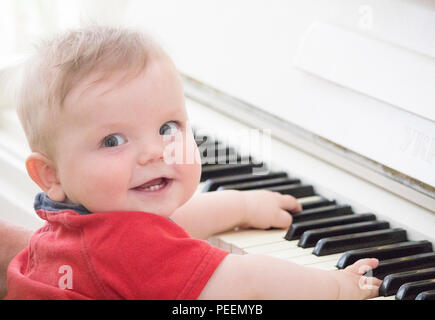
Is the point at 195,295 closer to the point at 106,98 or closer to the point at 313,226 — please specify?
the point at 106,98

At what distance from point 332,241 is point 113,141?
17.9 inches

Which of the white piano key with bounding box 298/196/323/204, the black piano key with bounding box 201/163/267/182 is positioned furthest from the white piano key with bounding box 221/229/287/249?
the black piano key with bounding box 201/163/267/182

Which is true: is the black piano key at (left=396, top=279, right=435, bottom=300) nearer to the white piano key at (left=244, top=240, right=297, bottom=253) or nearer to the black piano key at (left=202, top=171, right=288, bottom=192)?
the white piano key at (left=244, top=240, right=297, bottom=253)

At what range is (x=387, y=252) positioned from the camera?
4.37 ft

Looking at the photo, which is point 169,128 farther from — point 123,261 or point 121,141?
point 123,261

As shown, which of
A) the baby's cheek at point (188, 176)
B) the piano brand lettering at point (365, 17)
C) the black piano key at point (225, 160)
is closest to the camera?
the baby's cheek at point (188, 176)

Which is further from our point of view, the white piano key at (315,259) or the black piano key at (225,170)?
the black piano key at (225,170)

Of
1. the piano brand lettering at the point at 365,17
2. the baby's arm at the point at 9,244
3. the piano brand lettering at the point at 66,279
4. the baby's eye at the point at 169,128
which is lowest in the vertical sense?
the baby's arm at the point at 9,244

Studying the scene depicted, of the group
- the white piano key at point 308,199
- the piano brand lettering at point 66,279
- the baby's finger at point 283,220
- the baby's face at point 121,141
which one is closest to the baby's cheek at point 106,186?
the baby's face at point 121,141

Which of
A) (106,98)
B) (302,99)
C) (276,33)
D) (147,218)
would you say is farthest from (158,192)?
(276,33)

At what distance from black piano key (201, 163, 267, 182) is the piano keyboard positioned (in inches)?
0.6

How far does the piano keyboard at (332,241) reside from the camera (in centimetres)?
124

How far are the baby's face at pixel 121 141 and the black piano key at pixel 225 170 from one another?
0.52m

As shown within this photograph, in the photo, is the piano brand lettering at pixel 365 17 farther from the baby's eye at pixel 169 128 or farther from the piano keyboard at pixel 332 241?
the baby's eye at pixel 169 128
